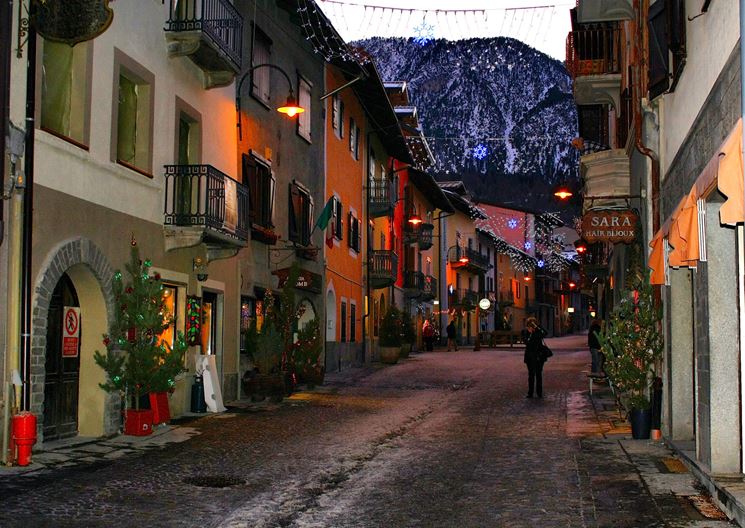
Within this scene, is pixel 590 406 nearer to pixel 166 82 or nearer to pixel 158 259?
pixel 158 259

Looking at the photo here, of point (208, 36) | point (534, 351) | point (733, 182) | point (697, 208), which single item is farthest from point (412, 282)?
point (733, 182)

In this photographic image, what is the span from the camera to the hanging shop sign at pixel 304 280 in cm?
2262

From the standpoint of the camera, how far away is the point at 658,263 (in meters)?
12.9

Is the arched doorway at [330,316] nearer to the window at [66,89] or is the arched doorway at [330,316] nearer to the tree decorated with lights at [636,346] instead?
the tree decorated with lights at [636,346]

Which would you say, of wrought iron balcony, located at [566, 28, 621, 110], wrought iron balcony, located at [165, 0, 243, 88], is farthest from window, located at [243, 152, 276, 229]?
wrought iron balcony, located at [566, 28, 621, 110]

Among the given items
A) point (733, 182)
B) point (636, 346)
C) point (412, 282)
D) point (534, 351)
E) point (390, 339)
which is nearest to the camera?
point (733, 182)

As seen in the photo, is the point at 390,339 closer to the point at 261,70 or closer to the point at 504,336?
the point at 261,70

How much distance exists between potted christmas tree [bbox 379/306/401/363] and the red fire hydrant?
23720 millimetres

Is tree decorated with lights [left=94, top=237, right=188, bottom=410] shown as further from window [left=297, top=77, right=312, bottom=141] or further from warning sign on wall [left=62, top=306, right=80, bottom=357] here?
window [left=297, top=77, right=312, bottom=141]

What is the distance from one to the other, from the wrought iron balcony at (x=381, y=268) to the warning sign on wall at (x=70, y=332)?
22.7 metres

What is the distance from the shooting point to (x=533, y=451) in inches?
482

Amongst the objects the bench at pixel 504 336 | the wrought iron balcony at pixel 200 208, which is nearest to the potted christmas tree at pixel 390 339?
the wrought iron balcony at pixel 200 208

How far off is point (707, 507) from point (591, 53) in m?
16.2

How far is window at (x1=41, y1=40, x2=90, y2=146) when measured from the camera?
1269 cm
